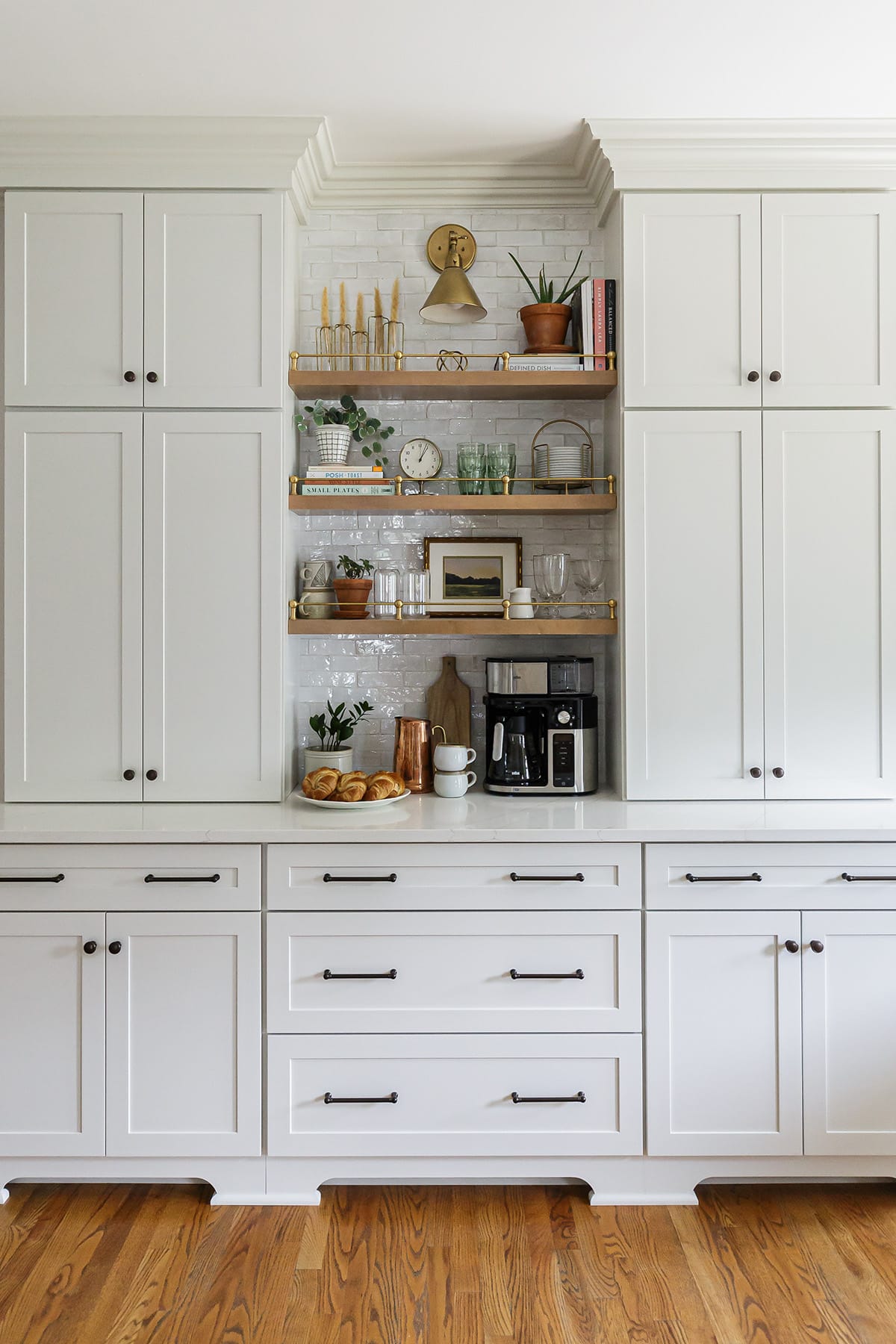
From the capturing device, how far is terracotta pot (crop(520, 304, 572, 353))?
2.76 m

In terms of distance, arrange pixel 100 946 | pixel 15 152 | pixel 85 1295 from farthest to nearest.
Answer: pixel 15 152, pixel 100 946, pixel 85 1295

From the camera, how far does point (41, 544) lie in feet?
8.45

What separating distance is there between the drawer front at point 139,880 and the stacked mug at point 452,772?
650 mm

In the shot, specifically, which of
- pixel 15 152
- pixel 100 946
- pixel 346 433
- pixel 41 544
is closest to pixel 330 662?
pixel 346 433

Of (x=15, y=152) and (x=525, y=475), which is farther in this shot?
(x=525, y=475)

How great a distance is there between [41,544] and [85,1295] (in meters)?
1.84

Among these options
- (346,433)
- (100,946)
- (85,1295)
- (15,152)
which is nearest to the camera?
(85,1295)

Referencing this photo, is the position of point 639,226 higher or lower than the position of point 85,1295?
higher

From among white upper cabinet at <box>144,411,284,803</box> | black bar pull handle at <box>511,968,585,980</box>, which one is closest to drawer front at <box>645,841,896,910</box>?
black bar pull handle at <box>511,968,585,980</box>

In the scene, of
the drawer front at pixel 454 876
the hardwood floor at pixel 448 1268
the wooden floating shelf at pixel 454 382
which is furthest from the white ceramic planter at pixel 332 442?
the hardwood floor at pixel 448 1268

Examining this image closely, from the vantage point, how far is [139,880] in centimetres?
225

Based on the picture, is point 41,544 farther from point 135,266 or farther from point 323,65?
point 323,65

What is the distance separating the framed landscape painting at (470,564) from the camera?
2.92 meters

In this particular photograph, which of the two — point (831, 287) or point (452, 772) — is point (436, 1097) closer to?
point (452, 772)
